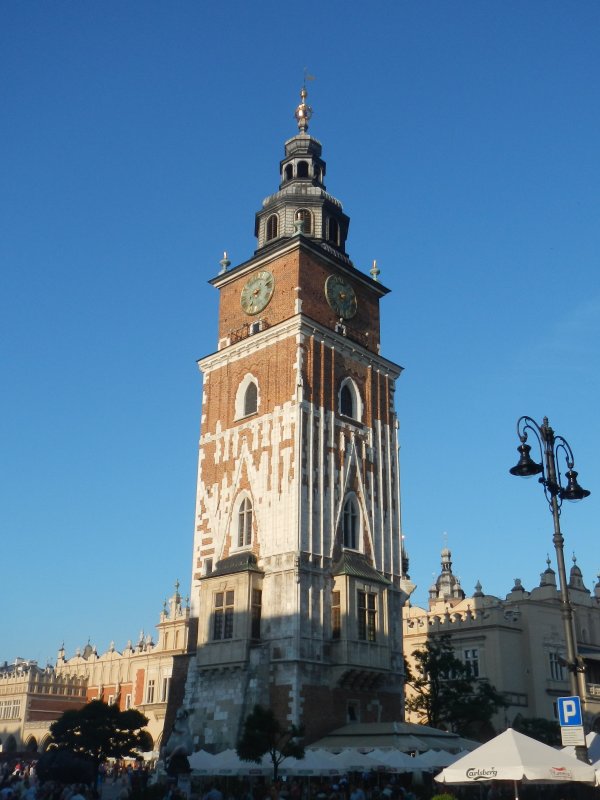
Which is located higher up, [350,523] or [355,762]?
[350,523]

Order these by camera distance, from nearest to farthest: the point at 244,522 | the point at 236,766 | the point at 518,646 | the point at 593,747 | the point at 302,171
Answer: the point at 593,747 < the point at 236,766 < the point at 244,522 < the point at 302,171 < the point at 518,646

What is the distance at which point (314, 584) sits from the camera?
37.3m

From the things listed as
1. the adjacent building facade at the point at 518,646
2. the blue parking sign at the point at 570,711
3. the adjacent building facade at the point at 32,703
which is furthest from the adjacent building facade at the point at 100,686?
the blue parking sign at the point at 570,711

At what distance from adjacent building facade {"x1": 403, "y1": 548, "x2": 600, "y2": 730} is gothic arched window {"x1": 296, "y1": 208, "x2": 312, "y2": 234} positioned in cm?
2528

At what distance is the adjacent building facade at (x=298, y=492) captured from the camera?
36438 millimetres

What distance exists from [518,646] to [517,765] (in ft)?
120

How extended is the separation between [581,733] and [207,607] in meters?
23.3

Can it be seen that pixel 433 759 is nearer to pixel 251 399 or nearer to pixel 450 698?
pixel 450 698

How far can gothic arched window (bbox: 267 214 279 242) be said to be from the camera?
4678 cm

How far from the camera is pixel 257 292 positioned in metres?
44.7

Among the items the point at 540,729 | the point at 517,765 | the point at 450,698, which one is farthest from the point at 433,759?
the point at 540,729

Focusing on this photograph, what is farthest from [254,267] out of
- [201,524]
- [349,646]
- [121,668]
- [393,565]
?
[121,668]

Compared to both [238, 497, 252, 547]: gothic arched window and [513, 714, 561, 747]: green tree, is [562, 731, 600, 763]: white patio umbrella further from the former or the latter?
[513, 714, 561, 747]: green tree

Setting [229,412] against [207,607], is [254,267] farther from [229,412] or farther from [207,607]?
[207,607]
